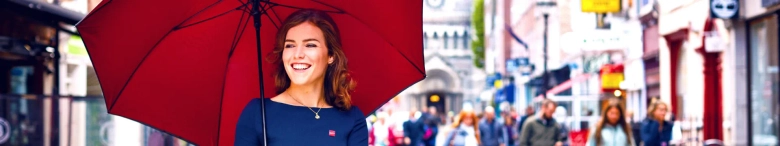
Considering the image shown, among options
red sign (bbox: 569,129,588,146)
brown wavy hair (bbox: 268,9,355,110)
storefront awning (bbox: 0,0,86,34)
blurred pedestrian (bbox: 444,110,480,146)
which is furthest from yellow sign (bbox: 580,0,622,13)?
brown wavy hair (bbox: 268,9,355,110)

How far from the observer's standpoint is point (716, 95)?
70.1 feet

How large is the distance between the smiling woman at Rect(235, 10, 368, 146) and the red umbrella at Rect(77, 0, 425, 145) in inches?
8.0

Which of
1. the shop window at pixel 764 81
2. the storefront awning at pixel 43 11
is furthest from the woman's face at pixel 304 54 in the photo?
the shop window at pixel 764 81

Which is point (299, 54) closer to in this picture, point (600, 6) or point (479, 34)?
point (600, 6)

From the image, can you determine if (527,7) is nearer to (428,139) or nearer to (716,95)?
(428,139)

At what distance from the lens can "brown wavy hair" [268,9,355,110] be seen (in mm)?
4156

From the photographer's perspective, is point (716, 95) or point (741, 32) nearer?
point (741, 32)

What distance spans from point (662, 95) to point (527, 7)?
3885 centimetres

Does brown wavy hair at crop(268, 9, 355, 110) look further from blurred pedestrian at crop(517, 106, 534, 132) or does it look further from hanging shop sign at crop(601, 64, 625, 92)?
hanging shop sign at crop(601, 64, 625, 92)

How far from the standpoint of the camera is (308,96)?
4156mm

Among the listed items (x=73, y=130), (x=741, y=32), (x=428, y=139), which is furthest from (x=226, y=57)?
(x=428, y=139)

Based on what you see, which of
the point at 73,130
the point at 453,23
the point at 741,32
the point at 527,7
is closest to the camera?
the point at 73,130

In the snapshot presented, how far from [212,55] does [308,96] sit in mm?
610

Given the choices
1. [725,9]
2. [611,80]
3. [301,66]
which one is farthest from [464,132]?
[301,66]
